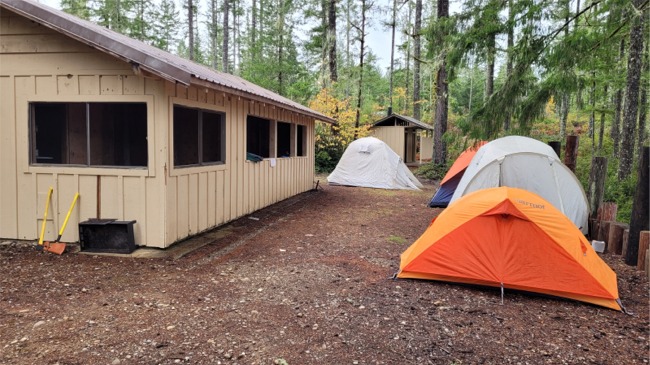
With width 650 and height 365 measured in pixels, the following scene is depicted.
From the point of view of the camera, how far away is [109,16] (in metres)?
23.5

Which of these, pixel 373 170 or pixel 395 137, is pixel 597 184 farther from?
pixel 395 137

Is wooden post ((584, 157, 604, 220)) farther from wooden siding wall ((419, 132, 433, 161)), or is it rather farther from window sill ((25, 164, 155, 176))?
wooden siding wall ((419, 132, 433, 161))

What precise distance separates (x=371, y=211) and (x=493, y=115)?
3.42 metres

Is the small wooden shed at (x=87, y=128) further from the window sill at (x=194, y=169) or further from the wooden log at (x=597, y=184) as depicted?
the wooden log at (x=597, y=184)

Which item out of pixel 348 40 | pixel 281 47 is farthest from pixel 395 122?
pixel 348 40

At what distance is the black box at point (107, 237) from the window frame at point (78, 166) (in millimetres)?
731

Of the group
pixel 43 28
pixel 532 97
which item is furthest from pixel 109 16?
pixel 532 97

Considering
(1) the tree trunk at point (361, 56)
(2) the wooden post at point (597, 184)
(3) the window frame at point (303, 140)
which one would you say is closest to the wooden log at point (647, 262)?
(2) the wooden post at point (597, 184)

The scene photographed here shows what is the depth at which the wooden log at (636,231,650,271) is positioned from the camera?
509 cm

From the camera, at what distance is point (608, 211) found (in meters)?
6.47

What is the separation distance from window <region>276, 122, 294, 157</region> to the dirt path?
18.5 feet

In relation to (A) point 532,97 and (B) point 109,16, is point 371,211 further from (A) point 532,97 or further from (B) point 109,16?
(B) point 109,16

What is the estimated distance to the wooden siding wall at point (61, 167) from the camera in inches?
214

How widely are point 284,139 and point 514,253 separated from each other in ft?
26.8
